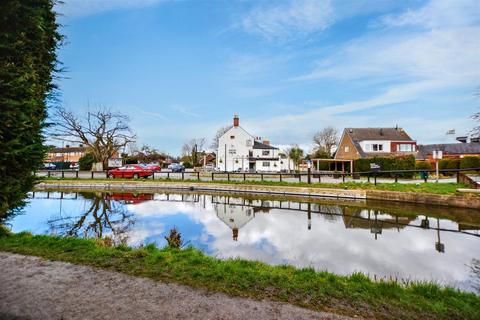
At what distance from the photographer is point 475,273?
18.2 feet

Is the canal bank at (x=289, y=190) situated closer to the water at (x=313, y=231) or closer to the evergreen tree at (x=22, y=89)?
the water at (x=313, y=231)

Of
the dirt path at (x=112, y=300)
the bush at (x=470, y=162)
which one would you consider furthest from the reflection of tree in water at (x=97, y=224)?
the bush at (x=470, y=162)

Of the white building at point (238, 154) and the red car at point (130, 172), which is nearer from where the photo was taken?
the red car at point (130, 172)

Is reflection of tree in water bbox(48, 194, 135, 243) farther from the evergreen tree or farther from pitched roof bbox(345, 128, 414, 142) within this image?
pitched roof bbox(345, 128, 414, 142)

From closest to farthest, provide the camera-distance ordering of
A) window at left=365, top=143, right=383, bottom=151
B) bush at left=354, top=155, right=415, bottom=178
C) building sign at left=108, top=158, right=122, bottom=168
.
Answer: bush at left=354, top=155, right=415, bottom=178 → building sign at left=108, top=158, right=122, bottom=168 → window at left=365, top=143, right=383, bottom=151

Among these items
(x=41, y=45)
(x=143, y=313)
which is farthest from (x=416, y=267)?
(x=41, y=45)

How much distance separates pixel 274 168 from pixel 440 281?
150 feet

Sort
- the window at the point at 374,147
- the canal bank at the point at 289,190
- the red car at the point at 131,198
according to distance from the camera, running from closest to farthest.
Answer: the canal bank at the point at 289,190 → the red car at the point at 131,198 → the window at the point at 374,147

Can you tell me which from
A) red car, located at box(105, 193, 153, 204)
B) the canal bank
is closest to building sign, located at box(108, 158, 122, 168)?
the canal bank

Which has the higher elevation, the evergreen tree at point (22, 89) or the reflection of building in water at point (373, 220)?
the evergreen tree at point (22, 89)

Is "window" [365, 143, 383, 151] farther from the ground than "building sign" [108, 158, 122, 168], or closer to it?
farther from the ground

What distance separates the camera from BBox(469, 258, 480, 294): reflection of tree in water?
486cm

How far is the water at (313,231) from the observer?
6.14 metres

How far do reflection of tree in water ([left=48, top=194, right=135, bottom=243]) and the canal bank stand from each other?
265 cm
